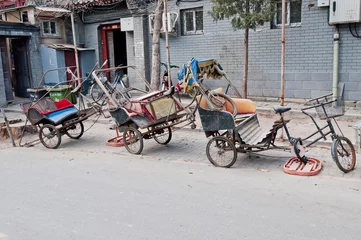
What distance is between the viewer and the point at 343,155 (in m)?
5.67

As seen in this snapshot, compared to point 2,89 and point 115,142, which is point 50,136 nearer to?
point 115,142

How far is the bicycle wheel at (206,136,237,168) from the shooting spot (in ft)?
20.1

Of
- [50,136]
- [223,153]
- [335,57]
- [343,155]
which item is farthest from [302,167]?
[335,57]

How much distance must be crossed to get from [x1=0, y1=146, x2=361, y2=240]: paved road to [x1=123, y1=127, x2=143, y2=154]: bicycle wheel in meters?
0.64

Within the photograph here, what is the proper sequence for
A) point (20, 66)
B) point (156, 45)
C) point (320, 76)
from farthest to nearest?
point (20, 66) → point (156, 45) → point (320, 76)

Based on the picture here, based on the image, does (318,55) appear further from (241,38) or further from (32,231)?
(32,231)

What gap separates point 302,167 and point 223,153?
130 cm

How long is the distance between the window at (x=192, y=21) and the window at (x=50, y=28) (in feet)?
21.5

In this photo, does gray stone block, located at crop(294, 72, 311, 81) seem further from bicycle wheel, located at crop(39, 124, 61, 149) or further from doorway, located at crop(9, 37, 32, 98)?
doorway, located at crop(9, 37, 32, 98)

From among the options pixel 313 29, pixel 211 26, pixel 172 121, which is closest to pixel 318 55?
pixel 313 29

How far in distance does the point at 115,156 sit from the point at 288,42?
681cm

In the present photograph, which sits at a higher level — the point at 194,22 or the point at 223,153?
the point at 194,22

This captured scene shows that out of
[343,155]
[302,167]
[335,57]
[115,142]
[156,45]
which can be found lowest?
[115,142]

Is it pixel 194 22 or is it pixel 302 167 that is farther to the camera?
pixel 194 22
